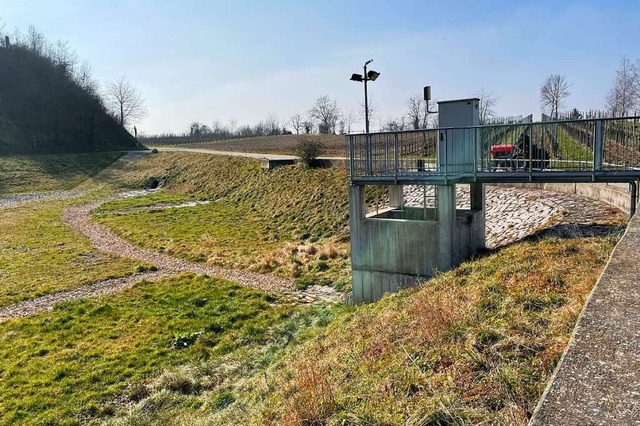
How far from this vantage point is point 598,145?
8.57 meters

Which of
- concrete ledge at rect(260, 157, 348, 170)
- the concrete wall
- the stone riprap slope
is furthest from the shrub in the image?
the concrete wall

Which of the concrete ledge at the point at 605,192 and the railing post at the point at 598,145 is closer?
the railing post at the point at 598,145

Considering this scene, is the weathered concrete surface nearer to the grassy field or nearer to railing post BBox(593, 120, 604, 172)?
railing post BBox(593, 120, 604, 172)

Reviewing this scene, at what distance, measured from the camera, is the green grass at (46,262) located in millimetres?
14055

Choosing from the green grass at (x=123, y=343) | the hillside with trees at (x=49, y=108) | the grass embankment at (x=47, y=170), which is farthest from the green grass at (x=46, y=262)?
the hillside with trees at (x=49, y=108)

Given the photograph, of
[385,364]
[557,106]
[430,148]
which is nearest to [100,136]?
[557,106]

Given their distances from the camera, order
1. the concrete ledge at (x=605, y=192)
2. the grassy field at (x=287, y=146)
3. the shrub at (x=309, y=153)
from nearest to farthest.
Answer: the concrete ledge at (x=605, y=192) → the shrub at (x=309, y=153) → the grassy field at (x=287, y=146)

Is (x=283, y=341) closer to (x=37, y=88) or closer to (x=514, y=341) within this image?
(x=514, y=341)

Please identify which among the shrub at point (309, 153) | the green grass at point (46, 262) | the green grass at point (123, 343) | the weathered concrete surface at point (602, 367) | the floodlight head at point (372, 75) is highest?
the floodlight head at point (372, 75)

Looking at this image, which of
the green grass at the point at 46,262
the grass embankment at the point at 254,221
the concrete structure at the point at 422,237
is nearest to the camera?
the concrete structure at the point at 422,237

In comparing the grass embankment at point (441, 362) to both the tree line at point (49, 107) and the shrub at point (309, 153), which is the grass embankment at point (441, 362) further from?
the tree line at point (49, 107)

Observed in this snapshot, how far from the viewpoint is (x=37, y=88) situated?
72750mm

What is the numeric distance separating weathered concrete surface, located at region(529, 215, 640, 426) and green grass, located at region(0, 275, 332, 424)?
6.08 meters

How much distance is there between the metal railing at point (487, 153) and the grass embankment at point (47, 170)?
39.1 metres
